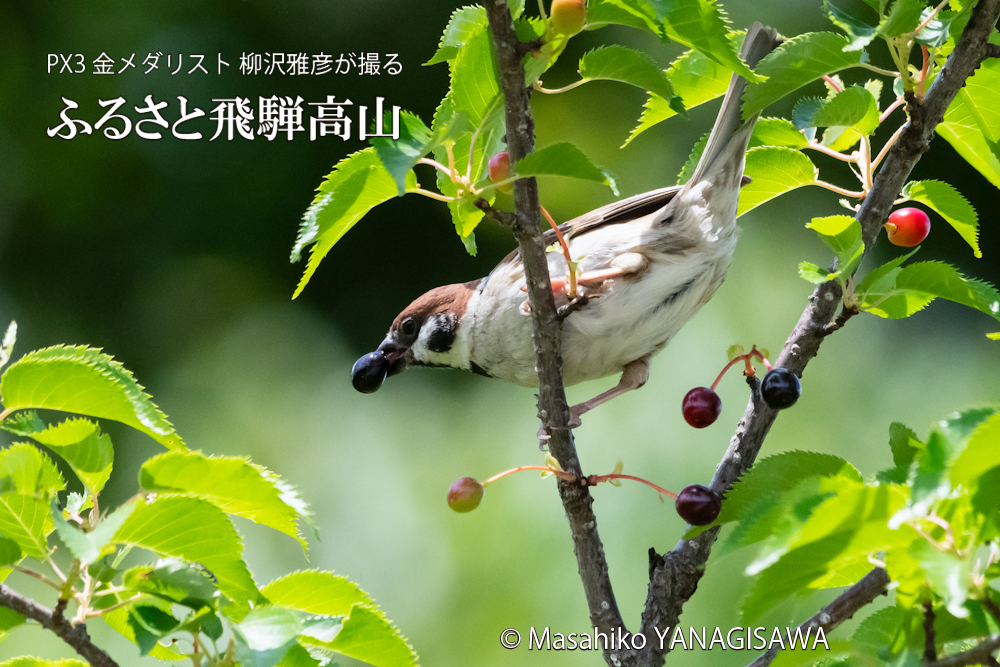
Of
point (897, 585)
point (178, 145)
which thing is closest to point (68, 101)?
point (178, 145)

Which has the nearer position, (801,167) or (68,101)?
(801,167)

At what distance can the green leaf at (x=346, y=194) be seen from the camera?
166 centimetres

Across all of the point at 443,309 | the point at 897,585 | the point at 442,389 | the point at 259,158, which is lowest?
the point at 442,389

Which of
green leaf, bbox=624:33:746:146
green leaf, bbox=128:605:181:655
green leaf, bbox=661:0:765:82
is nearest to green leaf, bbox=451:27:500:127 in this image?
green leaf, bbox=661:0:765:82

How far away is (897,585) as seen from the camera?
127 centimetres

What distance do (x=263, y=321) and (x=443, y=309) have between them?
1.99m

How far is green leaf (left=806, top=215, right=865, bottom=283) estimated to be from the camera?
1.70 meters

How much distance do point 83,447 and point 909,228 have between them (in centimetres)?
186

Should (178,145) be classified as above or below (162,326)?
above

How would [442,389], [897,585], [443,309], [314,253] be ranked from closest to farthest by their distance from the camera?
[897,585] → [314,253] → [443,309] → [442,389]

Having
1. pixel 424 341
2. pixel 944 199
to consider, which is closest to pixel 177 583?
pixel 944 199

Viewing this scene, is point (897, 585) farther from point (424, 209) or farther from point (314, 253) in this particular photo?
point (424, 209)

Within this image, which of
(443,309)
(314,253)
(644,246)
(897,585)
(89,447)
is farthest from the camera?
(443,309)

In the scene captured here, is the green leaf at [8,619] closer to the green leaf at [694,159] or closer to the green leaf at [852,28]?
the green leaf at [852,28]
